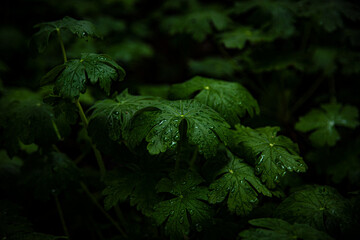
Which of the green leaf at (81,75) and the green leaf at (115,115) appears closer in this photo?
the green leaf at (81,75)

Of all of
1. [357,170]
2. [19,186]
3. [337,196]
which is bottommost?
[357,170]

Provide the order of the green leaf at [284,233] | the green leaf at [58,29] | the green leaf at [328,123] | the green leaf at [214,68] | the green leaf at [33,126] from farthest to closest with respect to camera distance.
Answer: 1. the green leaf at [214,68]
2. the green leaf at [328,123]
3. the green leaf at [33,126]
4. the green leaf at [58,29]
5. the green leaf at [284,233]

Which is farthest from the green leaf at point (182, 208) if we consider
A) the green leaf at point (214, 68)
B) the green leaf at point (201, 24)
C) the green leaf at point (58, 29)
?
the green leaf at point (214, 68)

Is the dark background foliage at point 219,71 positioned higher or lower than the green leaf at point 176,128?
lower

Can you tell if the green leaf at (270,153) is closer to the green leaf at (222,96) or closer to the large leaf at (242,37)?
the green leaf at (222,96)

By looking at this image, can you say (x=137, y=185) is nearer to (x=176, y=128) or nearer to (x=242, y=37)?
(x=176, y=128)

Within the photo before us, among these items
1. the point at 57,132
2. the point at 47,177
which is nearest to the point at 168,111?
the point at 57,132

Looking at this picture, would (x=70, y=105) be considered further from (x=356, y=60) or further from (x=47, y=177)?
(x=356, y=60)
